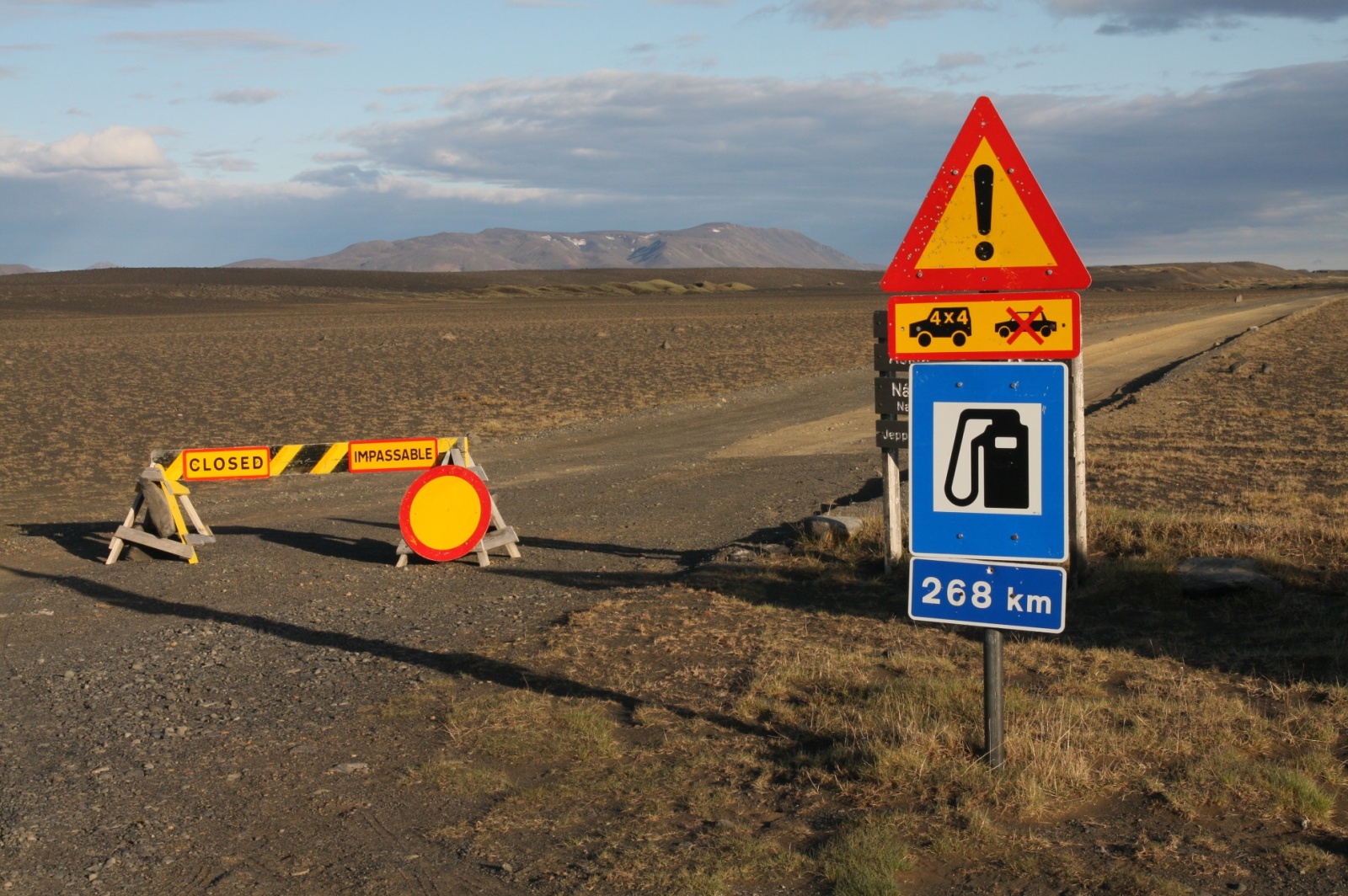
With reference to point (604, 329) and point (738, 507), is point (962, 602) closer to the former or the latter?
point (738, 507)

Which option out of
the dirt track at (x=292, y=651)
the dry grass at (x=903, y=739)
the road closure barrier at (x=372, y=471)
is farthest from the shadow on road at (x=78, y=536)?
the dry grass at (x=903, y=739)

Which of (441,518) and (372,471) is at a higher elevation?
(372,471)

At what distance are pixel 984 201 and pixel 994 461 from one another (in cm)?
92

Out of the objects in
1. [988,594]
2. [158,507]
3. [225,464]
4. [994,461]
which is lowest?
[158,507]

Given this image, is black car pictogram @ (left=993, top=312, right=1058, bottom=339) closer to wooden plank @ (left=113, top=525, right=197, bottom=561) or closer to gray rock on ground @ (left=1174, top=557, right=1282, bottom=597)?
gray rock on ground @ (left=1174, top=557, right=1282, bottom=597)

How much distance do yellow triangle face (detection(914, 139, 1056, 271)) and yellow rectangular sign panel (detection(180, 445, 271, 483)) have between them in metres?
6.99

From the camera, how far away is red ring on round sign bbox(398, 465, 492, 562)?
9.12 metres

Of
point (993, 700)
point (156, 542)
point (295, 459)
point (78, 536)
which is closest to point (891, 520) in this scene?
point (993, 700)

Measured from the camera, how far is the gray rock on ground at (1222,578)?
6.95 metres

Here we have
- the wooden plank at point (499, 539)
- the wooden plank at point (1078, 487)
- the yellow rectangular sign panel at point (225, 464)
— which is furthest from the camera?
the yellow rectangular sign panel at point (225, 464)

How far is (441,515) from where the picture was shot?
9.15 m

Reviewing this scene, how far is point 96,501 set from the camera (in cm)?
1356

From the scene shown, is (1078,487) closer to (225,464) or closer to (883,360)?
(883,360)

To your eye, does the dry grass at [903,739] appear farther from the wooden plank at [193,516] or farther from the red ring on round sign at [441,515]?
the wooden plank at [193,516]
